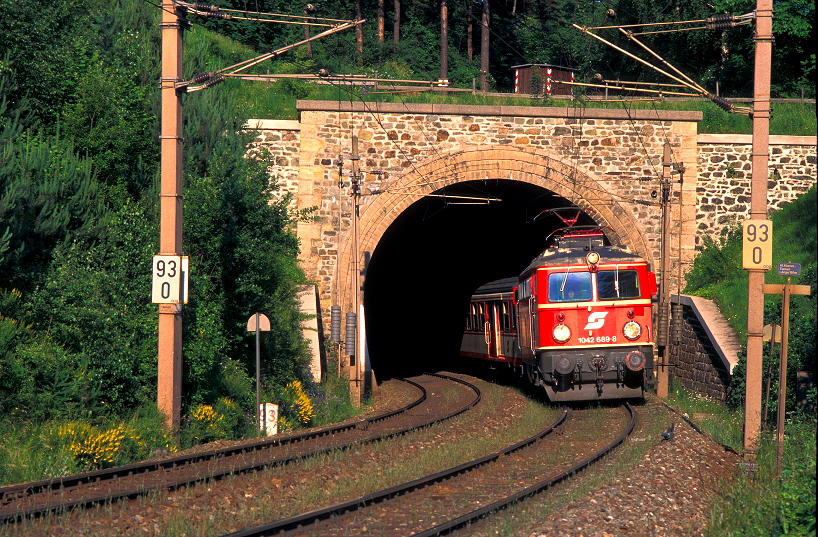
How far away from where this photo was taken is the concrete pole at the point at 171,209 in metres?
14.0

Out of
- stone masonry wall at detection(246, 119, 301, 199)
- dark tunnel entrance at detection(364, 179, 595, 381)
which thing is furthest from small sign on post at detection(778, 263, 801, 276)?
dark tunnel entrance at detection(364, 179, 595, 381)

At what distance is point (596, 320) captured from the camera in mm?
18766

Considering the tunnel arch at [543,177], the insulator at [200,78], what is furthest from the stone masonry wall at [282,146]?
the insulator at [200,78]

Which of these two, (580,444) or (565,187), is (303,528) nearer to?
(580,444)

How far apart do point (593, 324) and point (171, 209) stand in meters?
8.90

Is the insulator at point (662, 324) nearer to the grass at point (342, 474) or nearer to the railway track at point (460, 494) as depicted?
the grass at point (342, 474)

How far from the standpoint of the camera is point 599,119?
2553cm

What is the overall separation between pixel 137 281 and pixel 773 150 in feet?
60.2

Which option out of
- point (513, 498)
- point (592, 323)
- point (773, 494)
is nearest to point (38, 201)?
point (513, 498)

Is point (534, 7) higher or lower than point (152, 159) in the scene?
higher

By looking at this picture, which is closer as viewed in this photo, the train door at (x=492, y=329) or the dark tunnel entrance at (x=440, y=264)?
the train door at (x=492, y=329)

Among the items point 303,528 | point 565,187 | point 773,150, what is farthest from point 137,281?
point 773,150

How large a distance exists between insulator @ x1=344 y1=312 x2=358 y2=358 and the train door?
15.2 ft

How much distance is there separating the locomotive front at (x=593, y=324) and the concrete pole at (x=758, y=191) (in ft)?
17.0
